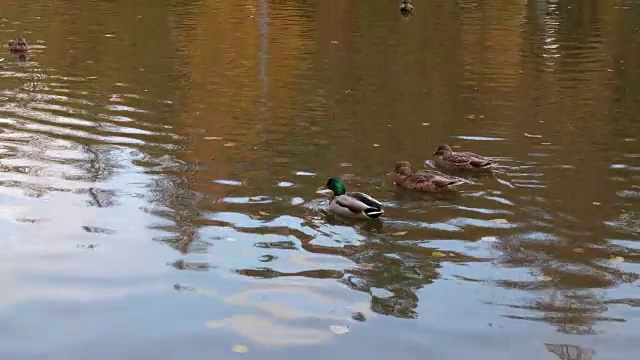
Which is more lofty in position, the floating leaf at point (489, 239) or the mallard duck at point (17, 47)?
the mallard duck at point (17, 47)

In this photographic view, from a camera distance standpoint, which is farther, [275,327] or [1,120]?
[1,120]

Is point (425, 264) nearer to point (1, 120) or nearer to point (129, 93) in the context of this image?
point (1, 120)

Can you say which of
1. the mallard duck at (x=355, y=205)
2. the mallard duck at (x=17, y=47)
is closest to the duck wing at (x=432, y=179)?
the mallard duck at (x=355, y=205)

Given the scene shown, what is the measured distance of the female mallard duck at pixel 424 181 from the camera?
1050 centimetres

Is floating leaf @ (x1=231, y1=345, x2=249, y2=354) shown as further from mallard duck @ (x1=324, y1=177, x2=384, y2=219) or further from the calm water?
mallard duck @ (x1=324, y1=177, x2=384, y2=219)

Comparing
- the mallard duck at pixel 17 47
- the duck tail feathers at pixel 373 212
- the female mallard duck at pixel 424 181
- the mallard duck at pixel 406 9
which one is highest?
the mallard duck at pixel 17 47

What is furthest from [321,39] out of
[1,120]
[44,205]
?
[44,205]

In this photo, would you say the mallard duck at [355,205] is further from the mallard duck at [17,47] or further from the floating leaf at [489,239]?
the mallard duck at [17,47]

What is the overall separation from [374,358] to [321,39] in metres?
21.1

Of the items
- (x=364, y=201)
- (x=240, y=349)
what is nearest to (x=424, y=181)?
(x=364, y=201)

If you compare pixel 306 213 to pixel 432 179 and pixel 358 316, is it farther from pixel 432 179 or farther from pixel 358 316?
pixel 358 316

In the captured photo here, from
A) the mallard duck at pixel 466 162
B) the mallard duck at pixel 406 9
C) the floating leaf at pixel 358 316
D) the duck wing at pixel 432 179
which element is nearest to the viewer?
the floating leaf at pixel 358 316

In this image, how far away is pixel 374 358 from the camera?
6.38 metres

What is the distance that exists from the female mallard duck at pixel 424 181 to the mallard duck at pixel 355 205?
115 cm
